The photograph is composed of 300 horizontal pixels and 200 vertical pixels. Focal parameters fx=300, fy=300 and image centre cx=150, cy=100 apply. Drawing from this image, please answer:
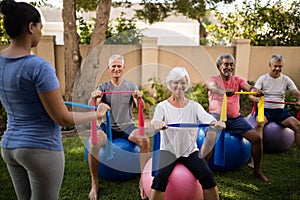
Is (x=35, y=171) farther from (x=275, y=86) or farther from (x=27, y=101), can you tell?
(x=275, y=86)

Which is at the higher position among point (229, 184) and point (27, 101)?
point (27, 101)

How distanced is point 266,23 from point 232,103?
5961mm

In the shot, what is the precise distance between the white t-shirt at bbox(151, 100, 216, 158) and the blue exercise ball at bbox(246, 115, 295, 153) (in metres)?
1.75

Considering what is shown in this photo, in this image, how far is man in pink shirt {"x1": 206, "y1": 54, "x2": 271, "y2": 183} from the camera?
3383mm

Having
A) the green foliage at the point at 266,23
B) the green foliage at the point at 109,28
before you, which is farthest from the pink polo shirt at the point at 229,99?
the green foliage at the point at 266,23

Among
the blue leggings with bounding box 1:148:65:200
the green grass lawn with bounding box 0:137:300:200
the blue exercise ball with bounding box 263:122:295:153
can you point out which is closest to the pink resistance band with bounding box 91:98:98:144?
the green grass lawn with bounding box 0:137:300:200

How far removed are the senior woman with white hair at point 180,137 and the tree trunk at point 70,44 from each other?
369 centimetres

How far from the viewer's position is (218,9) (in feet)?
28.8

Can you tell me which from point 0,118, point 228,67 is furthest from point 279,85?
point 0,118

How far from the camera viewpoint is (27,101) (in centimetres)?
146

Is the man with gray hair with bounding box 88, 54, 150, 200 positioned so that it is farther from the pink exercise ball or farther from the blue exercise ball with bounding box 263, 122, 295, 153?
the blue exercise ball with bounding box 263, 122, 295, 153

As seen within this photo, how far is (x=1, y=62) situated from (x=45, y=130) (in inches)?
15.7

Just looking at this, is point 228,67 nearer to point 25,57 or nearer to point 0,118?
point 25,57

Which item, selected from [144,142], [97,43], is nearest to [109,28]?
[97,43]
